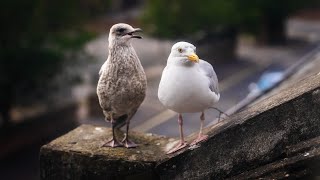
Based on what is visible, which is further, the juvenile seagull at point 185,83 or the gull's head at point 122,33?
the gull's head at point 122,33

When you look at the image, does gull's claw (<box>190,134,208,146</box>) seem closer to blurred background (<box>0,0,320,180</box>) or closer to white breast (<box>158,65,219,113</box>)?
white breast (<box>158,65,219,113</box>)

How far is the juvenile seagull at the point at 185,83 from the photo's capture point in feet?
12.0

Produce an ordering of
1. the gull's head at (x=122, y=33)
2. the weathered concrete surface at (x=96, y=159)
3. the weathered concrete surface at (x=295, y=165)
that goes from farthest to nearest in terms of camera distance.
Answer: the gull's head at (x=122, y=33) < the weathered concrete surface at (x=96, y=159) < the weathered concrete surface at (x=295, y=165)

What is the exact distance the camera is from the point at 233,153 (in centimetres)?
348

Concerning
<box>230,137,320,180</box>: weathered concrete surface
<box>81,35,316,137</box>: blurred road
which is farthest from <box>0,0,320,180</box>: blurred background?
<box>230,137,320,180</box>: weathered concrete surface

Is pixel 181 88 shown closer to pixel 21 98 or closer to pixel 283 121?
pixel 283 121

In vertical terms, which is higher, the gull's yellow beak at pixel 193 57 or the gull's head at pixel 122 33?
the gull's head at pixel 122 33

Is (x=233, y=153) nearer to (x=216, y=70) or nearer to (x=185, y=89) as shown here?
(x=185, y=89)

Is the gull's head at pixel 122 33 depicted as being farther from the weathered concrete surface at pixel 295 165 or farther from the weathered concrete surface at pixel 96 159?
the weathered concrete surface at pixel 295 165

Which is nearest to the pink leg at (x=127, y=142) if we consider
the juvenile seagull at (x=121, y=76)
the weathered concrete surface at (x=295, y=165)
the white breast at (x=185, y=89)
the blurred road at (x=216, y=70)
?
the juvenile seagull at (x=121, y=76)

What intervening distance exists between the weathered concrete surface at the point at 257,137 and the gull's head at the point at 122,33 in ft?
2.98

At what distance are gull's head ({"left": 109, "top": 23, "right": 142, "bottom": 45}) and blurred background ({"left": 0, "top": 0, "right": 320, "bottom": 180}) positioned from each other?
333cm

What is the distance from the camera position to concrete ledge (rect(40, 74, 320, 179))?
3328mm

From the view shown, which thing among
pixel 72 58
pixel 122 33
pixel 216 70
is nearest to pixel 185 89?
pixel 122 33
